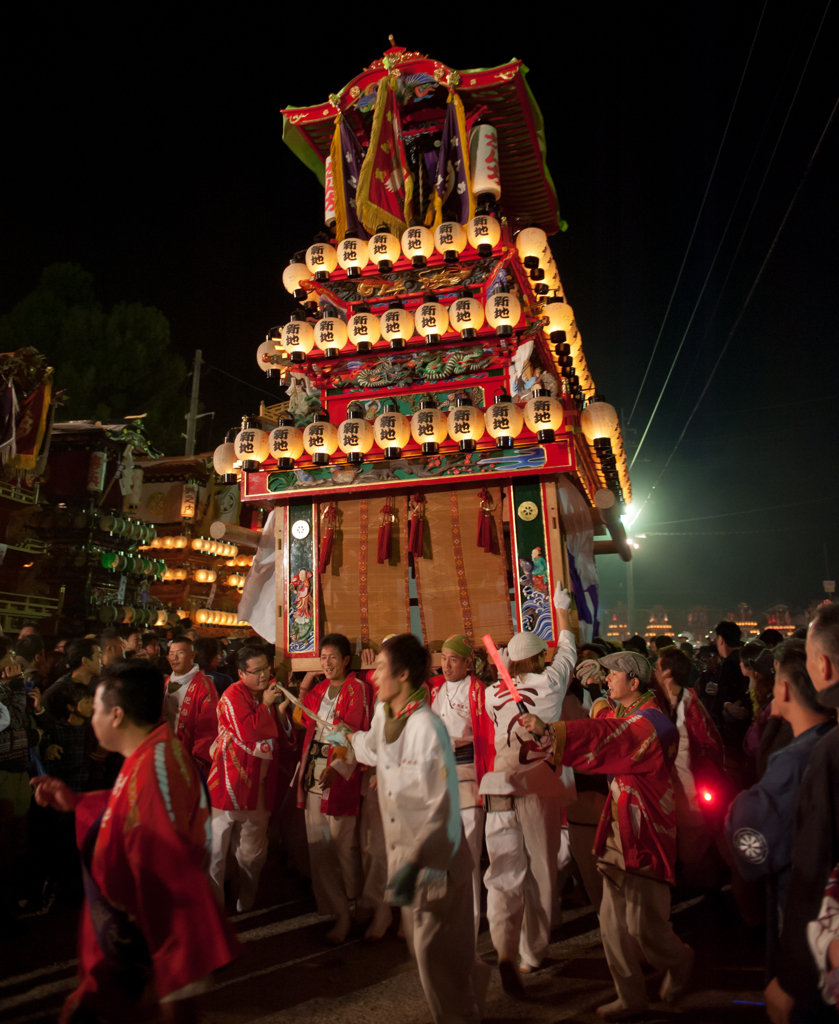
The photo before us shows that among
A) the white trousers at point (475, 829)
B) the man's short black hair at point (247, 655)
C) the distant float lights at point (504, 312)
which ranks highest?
the distant float lights at point (504, 312)

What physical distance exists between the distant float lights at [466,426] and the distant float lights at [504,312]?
1.24 m

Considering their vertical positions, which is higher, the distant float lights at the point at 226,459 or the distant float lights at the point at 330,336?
the distant float lights at the point at 330,336

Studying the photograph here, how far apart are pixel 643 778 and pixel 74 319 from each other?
27184 millimetres

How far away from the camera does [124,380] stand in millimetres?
27047

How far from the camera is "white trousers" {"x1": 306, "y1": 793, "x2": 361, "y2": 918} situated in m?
5.22

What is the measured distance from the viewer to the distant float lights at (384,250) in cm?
1006

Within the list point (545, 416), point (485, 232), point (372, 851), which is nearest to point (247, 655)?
point (372, 851)

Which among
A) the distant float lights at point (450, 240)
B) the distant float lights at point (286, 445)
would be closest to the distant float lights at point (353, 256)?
the distant float lights at point (450, 240)

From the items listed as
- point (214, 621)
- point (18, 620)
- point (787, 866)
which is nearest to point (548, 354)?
point (787, 866)

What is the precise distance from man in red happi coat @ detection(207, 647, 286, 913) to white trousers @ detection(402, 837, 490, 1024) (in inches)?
110

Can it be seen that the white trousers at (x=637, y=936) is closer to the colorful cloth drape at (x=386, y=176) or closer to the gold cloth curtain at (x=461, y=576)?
the gold cloth curtain at (x=461, y=576)

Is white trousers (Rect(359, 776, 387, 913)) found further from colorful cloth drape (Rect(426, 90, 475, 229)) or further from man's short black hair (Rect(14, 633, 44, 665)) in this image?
colorful cloth drape (Rect(426, 90, 475, 229))

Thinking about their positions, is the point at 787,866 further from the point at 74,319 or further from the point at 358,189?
the point at 74,319

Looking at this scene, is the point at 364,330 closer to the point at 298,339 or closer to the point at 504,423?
the point at 298,339
